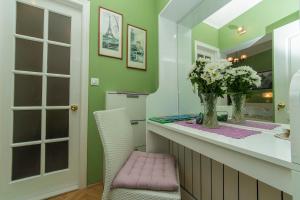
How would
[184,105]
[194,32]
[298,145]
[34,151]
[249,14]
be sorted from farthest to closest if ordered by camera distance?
1. [184,105]
2. [194,32]
3. [34,151]
4. [249,14]
5. [298,145]

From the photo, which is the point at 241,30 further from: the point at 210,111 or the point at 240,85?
the point at 210,111

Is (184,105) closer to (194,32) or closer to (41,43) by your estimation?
(194,32)

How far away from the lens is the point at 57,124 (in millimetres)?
1605

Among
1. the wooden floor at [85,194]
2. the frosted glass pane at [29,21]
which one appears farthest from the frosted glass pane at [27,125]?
the frosted glass pane at [29,21]

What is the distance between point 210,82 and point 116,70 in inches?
49.3

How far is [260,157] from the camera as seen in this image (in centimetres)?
51

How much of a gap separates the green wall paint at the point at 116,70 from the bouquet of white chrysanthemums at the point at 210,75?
108cm

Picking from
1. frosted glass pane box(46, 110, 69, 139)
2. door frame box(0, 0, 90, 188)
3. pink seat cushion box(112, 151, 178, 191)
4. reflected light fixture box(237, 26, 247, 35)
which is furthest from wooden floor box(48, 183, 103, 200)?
reflected light fixture box(237, 26, 247, 35)

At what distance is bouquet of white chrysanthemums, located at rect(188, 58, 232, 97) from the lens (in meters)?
0.95

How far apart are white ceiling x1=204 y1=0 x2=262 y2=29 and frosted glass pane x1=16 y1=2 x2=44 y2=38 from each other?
163 cm

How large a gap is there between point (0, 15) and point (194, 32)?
1.78 metres

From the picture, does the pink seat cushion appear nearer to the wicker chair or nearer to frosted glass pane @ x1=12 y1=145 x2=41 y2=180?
the wicker chair

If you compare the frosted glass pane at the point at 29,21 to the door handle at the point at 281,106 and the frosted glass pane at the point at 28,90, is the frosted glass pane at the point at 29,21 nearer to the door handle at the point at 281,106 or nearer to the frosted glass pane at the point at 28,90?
the frosted glass pane at the point at 28,90

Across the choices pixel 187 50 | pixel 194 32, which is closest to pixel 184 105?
pixel 187 50
